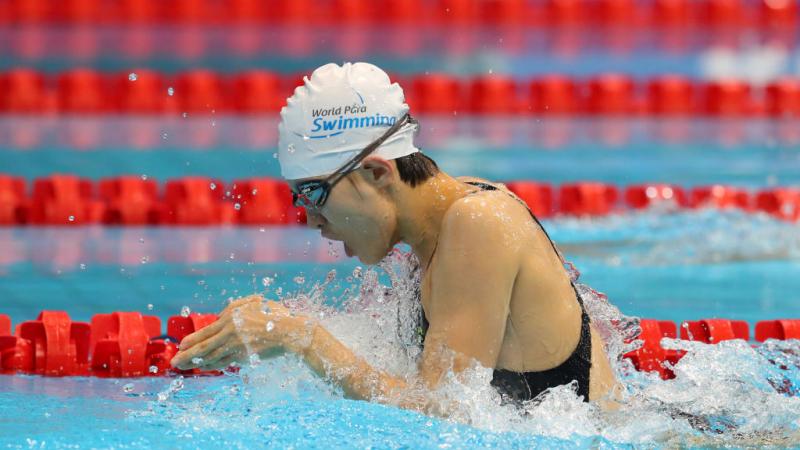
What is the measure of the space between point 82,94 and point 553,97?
3040 mm

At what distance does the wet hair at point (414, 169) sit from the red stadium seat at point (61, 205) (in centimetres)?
356

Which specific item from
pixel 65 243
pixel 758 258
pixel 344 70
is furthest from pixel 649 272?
pixel 344 70

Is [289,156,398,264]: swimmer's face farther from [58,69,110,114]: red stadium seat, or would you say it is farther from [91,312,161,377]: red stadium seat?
[58,69,110,114]: red stadium seat

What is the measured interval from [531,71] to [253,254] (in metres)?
3.71

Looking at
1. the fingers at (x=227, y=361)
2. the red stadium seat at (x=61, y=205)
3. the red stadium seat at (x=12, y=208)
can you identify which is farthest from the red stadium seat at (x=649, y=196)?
the fingers at (x=227, y=361)

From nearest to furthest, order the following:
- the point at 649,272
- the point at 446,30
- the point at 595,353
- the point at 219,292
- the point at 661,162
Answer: the point at 595,353, the point at 219,292, the point at 649,272, the point at 661,162, the point at 446,30

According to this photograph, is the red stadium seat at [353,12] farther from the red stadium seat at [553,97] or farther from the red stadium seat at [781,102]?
the red stadium seat at [781,102]

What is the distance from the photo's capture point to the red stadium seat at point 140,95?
738cm

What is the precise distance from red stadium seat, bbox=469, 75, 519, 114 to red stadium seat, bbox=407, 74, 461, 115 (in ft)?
0.35

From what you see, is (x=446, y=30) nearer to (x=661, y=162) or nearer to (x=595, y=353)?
(x=661, y=162)

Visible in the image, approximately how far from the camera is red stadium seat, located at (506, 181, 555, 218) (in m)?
5.91

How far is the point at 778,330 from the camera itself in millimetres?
3748

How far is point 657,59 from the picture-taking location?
28.4 ft

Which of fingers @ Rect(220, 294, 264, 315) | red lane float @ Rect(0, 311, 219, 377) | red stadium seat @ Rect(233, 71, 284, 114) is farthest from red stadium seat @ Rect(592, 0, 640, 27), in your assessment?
fingers @ Rect(220, 294, 264, 315)
